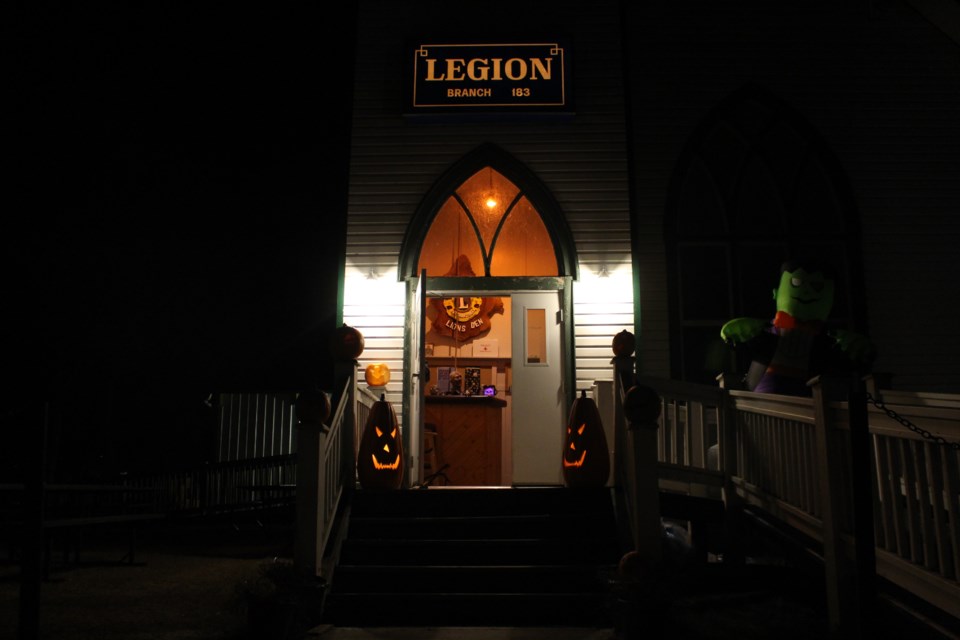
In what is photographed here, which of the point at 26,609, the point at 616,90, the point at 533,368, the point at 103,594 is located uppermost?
the point at 616,90

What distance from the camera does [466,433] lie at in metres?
9.62

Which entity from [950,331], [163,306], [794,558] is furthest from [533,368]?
[163,306]

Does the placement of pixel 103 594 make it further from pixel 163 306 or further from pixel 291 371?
pixel 163 306

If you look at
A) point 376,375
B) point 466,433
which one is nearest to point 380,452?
point 376,375

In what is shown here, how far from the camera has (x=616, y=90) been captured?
9078 mm

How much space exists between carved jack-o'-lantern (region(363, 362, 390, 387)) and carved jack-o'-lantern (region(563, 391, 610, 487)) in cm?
229

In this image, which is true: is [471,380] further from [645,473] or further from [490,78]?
[645,473]

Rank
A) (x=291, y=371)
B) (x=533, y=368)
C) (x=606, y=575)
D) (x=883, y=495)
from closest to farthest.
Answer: (x=883, y=495) < (x=606, y=575) < (x=533, y=368) < (x=291, y=371)

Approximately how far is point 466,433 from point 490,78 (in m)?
4.15

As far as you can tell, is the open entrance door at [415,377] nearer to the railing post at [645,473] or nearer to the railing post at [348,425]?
the railing post at [348,425]

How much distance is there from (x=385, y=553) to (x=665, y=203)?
5.08m

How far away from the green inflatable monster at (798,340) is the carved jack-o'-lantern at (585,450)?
1.37 meters

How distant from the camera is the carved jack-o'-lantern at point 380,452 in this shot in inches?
262

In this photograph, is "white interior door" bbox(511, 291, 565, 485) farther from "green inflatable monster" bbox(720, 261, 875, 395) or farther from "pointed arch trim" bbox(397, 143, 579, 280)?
"green inflatable monster" bbox(720, 261, 875, 395)
